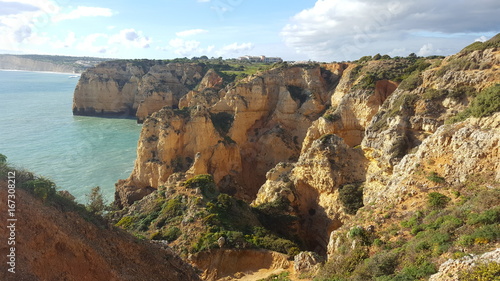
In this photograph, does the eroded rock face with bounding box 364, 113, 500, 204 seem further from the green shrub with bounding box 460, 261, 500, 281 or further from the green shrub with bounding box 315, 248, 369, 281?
the green shrub with bounding box 460, 261, 500, 281

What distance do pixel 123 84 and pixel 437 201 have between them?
71737 mm

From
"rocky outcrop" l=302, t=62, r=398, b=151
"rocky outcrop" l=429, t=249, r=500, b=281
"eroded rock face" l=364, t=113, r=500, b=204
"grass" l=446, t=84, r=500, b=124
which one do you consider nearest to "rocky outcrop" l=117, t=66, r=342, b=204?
"rocky outcrop" l=302, t=62, r=398, b=151

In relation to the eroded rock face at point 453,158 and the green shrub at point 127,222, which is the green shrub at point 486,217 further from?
the green shrub at point 127,222

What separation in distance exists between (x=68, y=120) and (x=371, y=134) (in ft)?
199

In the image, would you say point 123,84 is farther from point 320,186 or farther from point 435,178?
point 435,178

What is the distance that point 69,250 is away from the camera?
8.89 meters

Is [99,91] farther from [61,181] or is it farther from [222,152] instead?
[222,152]

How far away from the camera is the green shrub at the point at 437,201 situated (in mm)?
11613

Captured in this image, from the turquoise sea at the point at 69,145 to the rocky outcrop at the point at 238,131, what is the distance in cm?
740

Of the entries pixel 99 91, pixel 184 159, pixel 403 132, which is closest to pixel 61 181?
pixel 184 159

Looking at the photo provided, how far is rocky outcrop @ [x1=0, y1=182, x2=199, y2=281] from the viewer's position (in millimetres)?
8023

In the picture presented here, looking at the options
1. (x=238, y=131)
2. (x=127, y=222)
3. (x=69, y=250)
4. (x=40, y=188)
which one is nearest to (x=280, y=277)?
(x=69, y=250)

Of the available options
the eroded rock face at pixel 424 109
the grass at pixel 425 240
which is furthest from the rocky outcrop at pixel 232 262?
the eroded rock face at pixel 424 109

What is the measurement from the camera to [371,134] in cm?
1988
